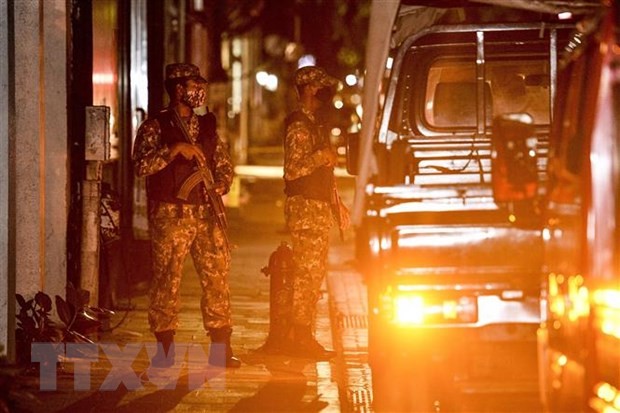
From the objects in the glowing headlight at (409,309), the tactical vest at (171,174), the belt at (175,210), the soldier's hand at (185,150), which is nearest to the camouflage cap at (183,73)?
the tactical vest at (171,174)

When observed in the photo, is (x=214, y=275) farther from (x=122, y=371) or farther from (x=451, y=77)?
(x=451, y=77)

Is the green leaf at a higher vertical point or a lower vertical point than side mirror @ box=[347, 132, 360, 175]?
lower

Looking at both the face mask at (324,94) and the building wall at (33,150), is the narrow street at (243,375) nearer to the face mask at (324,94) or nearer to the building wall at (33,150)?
the building wall at (33,150)

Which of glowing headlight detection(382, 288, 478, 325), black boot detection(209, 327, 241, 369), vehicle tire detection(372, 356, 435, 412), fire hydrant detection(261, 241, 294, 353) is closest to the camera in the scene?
glowing headlight detection(382, 288, 478, 325)

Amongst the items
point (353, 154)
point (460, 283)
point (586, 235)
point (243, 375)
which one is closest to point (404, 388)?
point (460, 283)

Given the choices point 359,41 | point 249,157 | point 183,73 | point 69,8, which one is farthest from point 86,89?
point 249,157

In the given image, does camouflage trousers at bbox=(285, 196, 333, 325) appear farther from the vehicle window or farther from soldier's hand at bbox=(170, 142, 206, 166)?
the vehicle window

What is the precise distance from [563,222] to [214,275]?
3.95m

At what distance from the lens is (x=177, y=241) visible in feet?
30.1

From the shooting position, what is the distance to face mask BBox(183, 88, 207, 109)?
9.16 m

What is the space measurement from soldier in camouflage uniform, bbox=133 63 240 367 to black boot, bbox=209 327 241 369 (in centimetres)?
15

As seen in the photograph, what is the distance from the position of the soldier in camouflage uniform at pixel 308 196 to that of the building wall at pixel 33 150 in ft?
5.65

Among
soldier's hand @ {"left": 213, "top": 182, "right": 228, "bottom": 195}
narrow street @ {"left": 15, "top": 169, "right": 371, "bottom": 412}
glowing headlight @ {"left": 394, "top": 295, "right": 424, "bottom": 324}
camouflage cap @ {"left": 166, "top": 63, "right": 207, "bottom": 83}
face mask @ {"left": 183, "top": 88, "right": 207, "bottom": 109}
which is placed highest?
camouflage cap @ {"left": 166, "top": 63, "right": 207, "bottom": 83}

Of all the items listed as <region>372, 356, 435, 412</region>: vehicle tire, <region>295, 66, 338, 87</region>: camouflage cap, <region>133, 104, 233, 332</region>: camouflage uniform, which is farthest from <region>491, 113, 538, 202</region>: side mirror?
<region>295, 66, 338, 87</region>: camouflage cap
